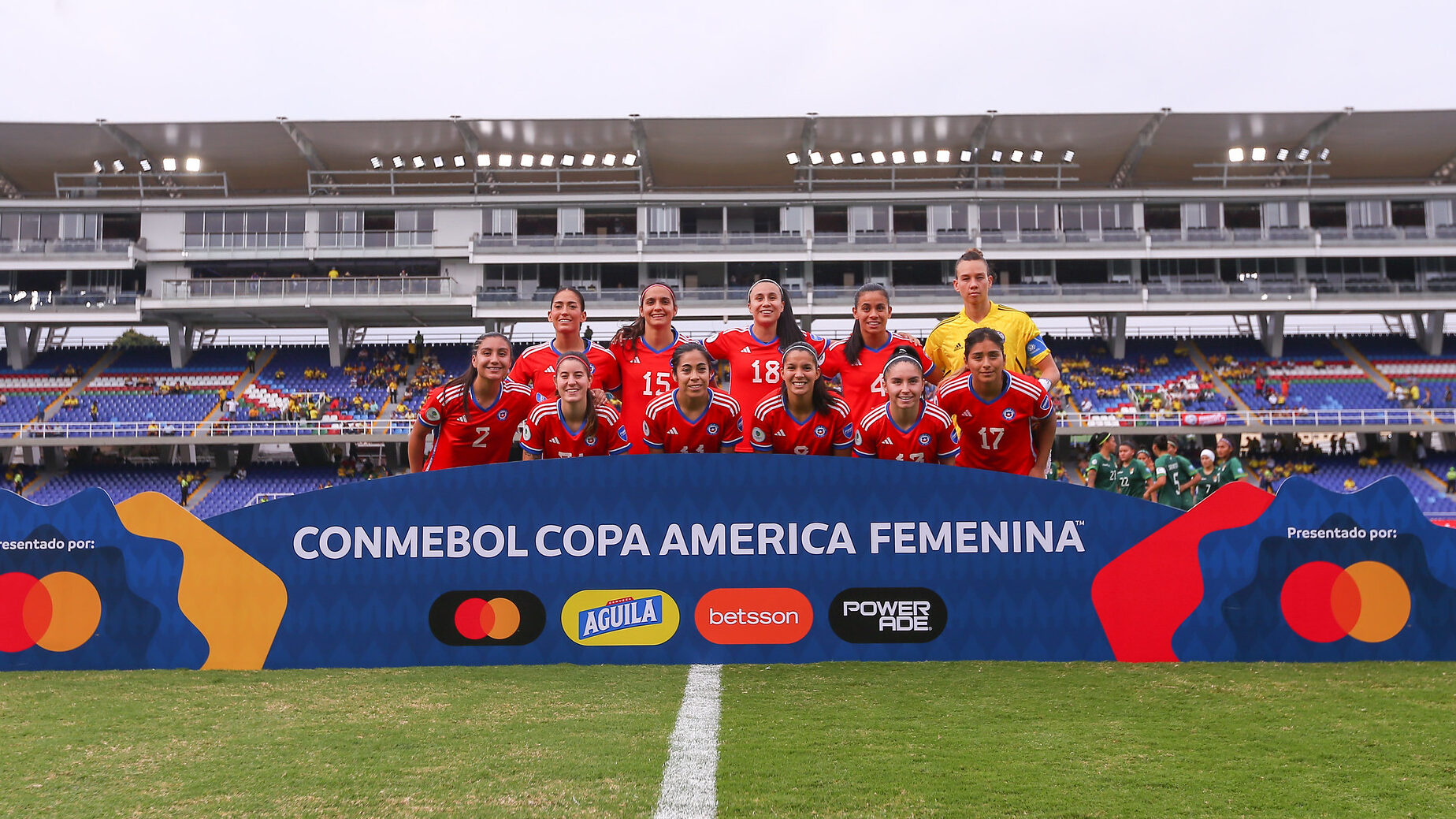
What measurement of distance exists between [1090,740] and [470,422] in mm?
4924

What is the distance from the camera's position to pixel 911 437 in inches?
264

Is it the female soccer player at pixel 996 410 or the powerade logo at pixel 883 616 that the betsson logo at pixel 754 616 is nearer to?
the powerade logo at pixel 883 616

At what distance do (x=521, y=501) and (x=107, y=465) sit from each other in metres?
26.0

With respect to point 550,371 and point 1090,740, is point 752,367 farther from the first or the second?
point 1090,740

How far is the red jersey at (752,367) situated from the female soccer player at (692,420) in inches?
8.7

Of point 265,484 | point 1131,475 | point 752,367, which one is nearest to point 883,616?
point 752,367

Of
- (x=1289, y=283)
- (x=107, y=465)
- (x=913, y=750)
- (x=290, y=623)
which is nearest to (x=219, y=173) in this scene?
(x=107, y=465)

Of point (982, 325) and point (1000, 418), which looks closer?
point (1000, 418)

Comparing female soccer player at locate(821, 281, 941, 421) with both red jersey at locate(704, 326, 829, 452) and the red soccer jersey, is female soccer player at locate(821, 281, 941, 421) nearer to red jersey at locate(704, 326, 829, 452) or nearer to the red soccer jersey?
red jersey at locate(704, 326, 829, 452)

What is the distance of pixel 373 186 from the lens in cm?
3066

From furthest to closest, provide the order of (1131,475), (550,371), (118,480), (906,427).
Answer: (118,480) < (1131,475) < (550,371) < (906,427)

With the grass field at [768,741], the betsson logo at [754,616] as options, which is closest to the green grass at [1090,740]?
the grass field at [768,741]

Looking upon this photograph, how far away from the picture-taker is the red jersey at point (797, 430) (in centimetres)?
672

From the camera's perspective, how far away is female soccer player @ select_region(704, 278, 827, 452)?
7.09 metres
